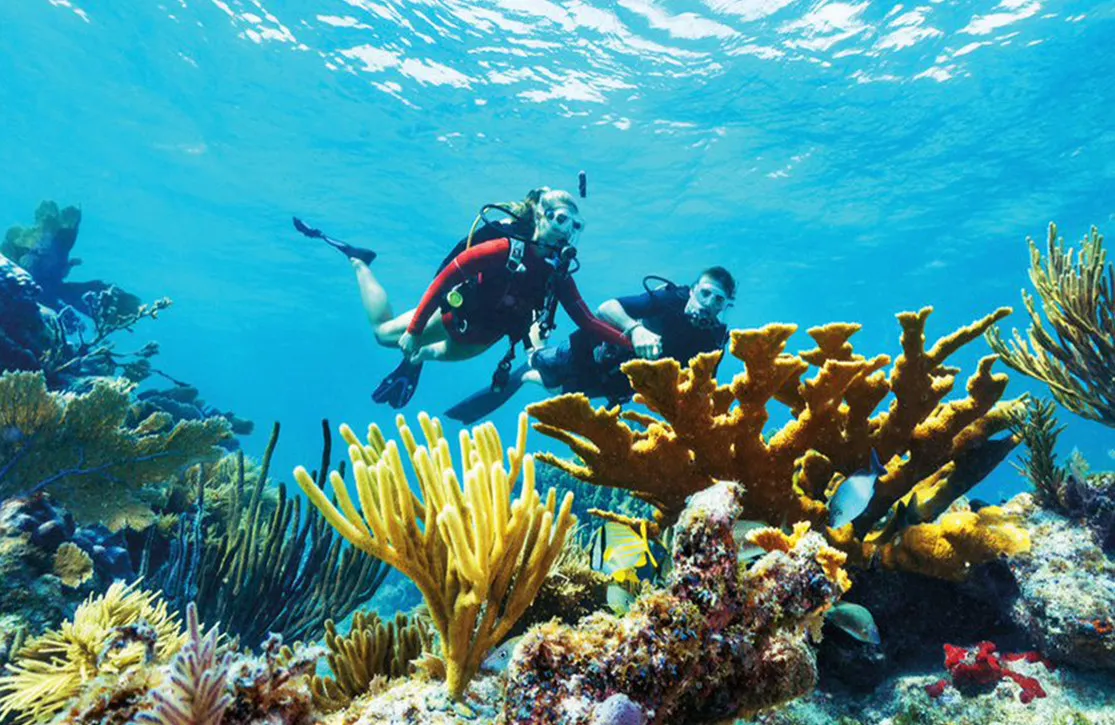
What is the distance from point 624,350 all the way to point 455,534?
5.51 meters

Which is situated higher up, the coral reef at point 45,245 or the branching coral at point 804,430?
the coral reef at point 45,245

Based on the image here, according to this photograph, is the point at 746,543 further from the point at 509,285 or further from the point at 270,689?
the point at 509,285

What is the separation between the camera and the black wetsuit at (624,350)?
7.02 meters

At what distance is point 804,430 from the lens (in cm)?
259

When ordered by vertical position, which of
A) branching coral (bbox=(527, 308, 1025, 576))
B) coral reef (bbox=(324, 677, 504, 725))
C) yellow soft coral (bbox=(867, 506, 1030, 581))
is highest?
branching coral (bbox=(527, 308, 1025, 576))

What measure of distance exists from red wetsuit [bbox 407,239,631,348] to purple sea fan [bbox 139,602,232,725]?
20.6 feet

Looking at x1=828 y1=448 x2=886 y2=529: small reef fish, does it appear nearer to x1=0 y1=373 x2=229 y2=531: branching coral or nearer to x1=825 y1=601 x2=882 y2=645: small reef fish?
x1=825 y1=601 x2=882 y2=645: small reef fish

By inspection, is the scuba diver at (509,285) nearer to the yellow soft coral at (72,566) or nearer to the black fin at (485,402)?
the black fin at (485,402)

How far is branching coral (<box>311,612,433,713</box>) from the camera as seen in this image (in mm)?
2309

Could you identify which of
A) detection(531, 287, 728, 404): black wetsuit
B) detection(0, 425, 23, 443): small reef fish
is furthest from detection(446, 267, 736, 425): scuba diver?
detection(0, 425, 23, 443): small reef fish

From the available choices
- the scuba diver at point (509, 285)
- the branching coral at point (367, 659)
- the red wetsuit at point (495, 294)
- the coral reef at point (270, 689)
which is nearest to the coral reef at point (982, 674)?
the branching coral at point (367, 659)

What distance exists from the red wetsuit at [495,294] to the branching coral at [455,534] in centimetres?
564

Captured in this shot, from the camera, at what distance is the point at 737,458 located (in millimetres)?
2562

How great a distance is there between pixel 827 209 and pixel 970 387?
27006 mm
